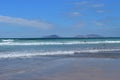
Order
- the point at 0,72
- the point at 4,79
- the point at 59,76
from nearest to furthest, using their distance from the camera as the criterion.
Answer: the point at 4,79, the point at 59,76, the point at 0,72

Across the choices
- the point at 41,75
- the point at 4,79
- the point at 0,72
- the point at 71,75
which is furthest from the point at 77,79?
the point at 0,72

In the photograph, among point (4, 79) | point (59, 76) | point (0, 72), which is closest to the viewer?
point (4, 79)

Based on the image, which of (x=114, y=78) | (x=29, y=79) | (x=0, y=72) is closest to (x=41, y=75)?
(x=29, y=79)

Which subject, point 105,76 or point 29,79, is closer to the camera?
point 29,79

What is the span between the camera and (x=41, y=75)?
420 inches

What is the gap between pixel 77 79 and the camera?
977cm

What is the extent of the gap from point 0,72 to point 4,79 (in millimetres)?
1593

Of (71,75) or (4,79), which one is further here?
(71,75)

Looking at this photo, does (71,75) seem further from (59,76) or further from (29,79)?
(29,79)

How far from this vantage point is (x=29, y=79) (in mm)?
9703

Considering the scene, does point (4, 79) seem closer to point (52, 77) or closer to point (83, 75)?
point (52, 77)

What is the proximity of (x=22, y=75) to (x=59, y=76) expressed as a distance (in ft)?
4.57

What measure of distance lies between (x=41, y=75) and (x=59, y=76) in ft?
2.37

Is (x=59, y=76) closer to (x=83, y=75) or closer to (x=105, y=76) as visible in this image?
(x=83, y=75)
